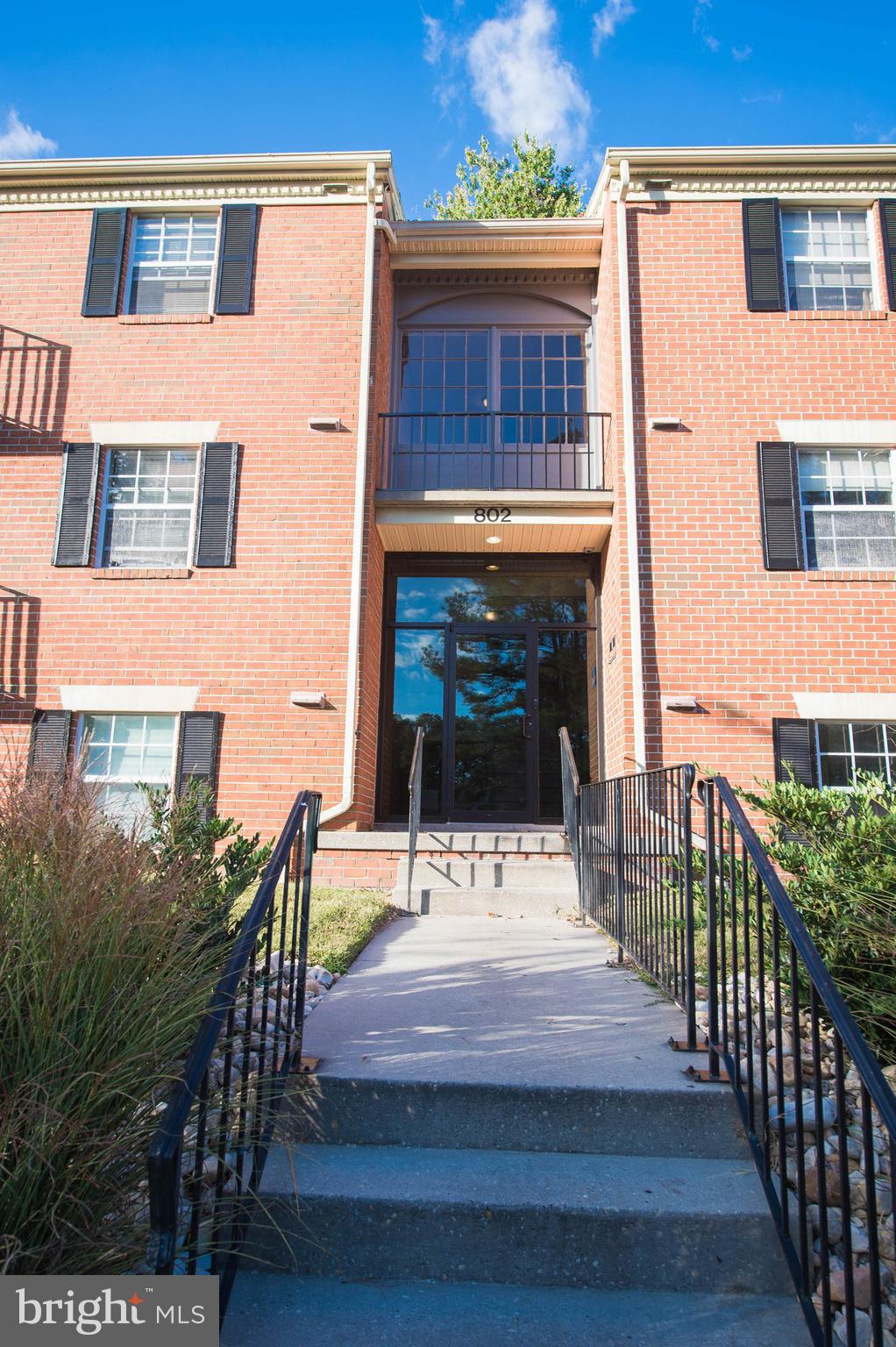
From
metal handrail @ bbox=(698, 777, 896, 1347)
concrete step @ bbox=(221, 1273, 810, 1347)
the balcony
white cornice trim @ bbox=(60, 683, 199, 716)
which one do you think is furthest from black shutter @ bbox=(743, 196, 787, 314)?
concrete step @ bbox=(221, 1273, 810, 1347)

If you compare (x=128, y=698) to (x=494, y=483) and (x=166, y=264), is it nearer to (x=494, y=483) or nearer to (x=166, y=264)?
(x=494, y=483)

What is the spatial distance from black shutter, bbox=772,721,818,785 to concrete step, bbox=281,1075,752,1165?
573 centimetres

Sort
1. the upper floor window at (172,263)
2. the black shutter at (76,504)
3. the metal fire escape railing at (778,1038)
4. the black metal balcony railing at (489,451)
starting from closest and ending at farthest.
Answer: the metal fire escape railing at (778,1038) < the black shutter at (76,504) < the upper floor window at (172,263) < the black metal balcony railing at (489,451)

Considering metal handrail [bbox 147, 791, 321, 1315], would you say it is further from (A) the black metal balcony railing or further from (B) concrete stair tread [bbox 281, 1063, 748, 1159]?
(A) the black metal balcony railing

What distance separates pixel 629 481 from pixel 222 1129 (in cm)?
753

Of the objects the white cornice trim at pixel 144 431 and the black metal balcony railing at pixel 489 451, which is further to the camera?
the black metal balcony railing at pixel 489 451

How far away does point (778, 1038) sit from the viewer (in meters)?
2.25

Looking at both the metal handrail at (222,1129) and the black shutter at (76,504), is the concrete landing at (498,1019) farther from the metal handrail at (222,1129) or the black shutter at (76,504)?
the black shutter at (76,504)

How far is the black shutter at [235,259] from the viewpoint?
29.7 feet

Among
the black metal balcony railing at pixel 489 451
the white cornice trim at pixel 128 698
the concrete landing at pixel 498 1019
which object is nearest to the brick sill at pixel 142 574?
the white cornice trim at pixel 128 698

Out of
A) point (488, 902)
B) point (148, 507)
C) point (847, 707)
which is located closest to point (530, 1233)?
point (488, 902)

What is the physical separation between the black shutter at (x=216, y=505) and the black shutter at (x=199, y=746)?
1.65 m

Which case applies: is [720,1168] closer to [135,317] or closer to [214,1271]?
[214,1271]

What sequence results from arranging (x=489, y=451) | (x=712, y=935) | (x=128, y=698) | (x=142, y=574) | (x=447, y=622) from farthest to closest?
(x=447, y=622)
(x=489, y=451)
(x=142, y=574)
(x=128, y=698)
(x=712, y=935)
